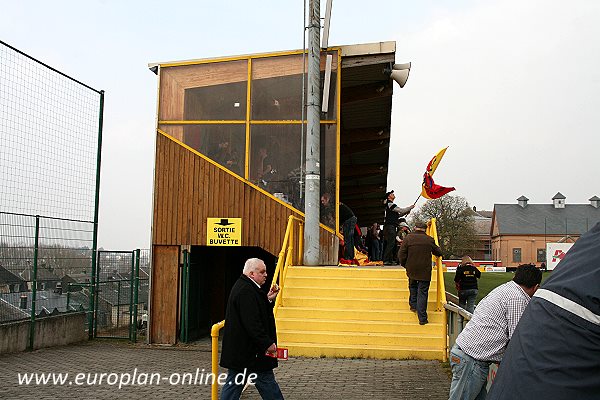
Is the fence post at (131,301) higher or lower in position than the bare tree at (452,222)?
lower

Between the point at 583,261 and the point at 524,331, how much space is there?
27 cm

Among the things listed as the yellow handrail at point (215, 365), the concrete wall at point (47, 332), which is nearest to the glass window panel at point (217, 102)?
the concrete wall at point (47, 332)

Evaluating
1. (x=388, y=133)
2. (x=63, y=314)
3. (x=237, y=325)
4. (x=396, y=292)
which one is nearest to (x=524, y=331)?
(x=237, y=325)

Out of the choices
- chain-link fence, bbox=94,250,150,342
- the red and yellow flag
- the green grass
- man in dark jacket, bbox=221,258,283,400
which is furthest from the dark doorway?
man in dark jacket, bbox=221,258,283,400

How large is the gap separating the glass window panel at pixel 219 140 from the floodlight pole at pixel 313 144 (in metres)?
1.54

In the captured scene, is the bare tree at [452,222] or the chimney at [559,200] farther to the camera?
the chimney at [559,200]

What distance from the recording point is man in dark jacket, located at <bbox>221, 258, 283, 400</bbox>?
19.8 feet

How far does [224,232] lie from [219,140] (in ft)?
6.71

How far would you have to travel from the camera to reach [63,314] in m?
13.8

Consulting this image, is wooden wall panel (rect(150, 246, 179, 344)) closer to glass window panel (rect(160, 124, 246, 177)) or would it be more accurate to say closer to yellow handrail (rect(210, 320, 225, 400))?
glass window panel (rect(160, 124, 246, 177))

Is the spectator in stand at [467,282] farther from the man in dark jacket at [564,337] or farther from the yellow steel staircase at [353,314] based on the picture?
the man in dark jacket at [564,337]

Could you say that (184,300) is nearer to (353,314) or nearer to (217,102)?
(217,102)

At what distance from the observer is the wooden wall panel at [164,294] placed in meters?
14.7

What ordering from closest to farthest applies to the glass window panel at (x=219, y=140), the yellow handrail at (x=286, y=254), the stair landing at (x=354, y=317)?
1. the stair landing at (x=354, y=317)
2. the yellow handrail at (x=286, y=254)
3. the glass window panel at (x=219, y=140)
